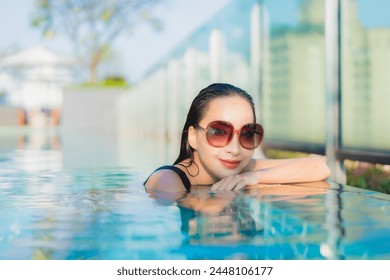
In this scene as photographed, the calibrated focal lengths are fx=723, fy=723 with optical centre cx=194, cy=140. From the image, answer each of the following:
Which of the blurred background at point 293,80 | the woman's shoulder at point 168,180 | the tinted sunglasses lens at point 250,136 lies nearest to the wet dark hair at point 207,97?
the tinted sunglasses lens at point 250,136

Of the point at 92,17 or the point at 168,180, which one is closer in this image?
the point at 168,180

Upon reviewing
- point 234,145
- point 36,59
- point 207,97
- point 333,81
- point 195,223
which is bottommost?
point 195,223

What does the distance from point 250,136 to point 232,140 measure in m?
0.11

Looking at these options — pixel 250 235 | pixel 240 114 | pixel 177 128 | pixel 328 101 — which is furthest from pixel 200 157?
pixel 177 128

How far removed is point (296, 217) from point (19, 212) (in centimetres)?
146

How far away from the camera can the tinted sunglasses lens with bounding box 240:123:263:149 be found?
13.8 feet

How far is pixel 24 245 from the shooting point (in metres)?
2.73

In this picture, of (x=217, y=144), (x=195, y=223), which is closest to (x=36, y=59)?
(x=217, y=144)

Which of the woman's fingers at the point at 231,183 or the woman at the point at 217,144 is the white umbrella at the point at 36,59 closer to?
the woman at the point at 217,144

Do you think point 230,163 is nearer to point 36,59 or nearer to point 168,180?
point 168,180

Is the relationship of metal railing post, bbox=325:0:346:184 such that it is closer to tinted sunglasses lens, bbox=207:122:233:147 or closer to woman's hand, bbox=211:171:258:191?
woman's hand, bbox=211:171:258:191

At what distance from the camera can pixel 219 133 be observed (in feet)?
13.7

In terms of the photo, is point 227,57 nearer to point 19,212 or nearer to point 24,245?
point 19,212

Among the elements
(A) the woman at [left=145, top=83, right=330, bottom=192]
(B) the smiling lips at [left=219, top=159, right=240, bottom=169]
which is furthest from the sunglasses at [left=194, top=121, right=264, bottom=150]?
(B) the smiling lips at [left=219, top=159, right=240, bottom=169]
